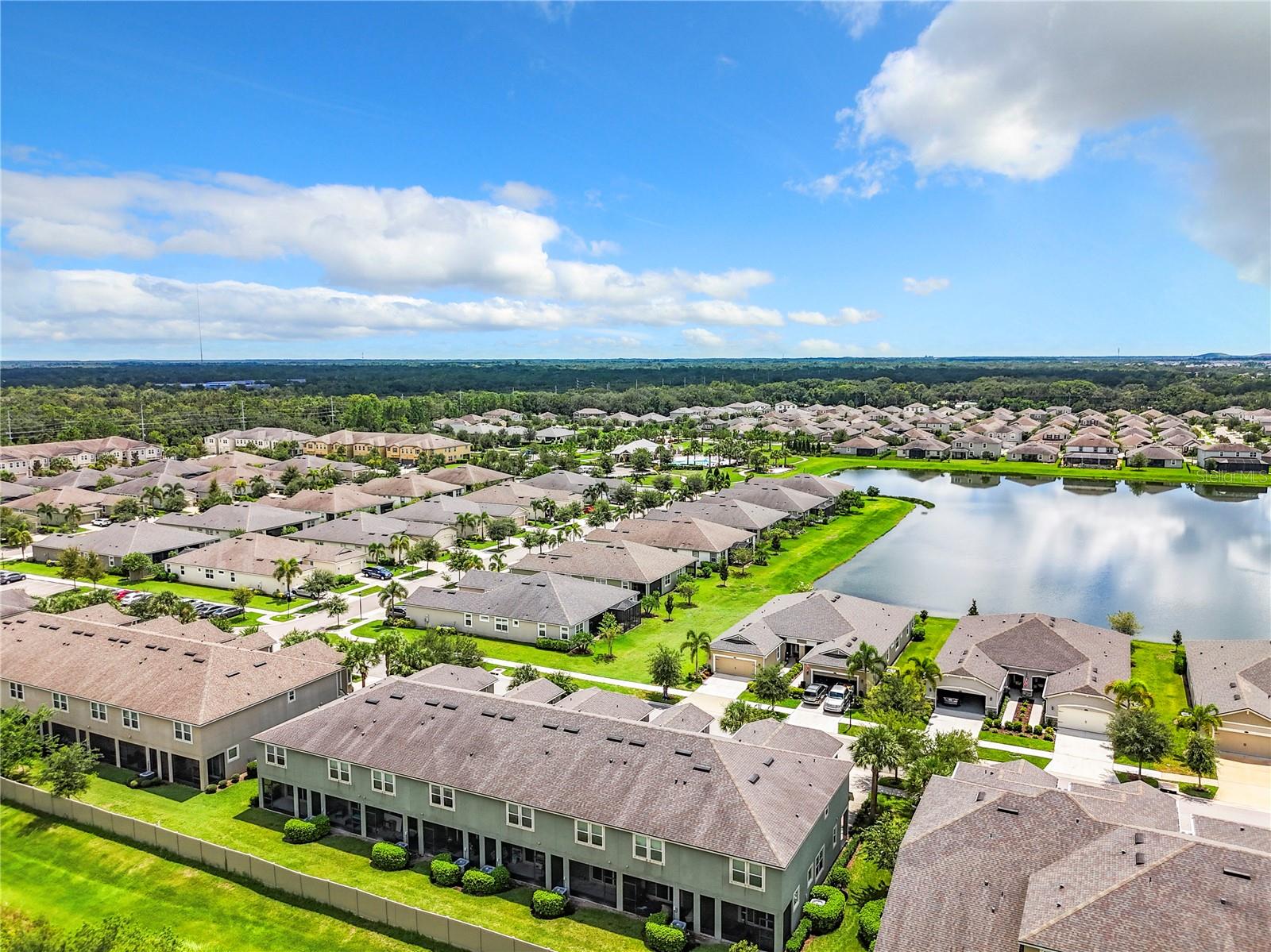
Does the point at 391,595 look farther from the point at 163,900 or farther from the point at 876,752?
the point at 876,752

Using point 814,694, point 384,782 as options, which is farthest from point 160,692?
point 814,694

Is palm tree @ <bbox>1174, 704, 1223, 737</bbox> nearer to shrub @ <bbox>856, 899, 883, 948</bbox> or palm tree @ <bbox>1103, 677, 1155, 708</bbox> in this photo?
palm tree @ <bbox>1103, 677, 1155, 708</bbox>

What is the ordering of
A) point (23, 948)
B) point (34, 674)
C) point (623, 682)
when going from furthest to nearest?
point (623, 682), point (34, 674), point (23, 948)

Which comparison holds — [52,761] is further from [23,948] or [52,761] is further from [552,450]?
[552,450]

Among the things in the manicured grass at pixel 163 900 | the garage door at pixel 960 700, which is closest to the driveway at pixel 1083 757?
the garage door at pixel 960 700

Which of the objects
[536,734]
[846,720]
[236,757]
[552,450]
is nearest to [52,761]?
[236,757]

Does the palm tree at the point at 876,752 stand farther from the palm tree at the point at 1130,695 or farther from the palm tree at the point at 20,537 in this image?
the palm tree at the point at 20,537

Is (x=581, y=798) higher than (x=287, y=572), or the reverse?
(x=581, y=798)
